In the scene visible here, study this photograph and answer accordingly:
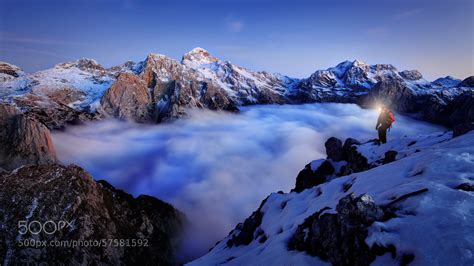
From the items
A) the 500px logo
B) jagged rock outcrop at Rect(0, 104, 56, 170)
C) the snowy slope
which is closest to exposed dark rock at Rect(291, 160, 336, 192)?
the snowy slope

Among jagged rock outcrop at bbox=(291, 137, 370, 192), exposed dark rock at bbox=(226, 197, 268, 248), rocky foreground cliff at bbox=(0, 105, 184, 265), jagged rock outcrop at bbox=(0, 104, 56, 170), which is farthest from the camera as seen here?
jagged rock outcrop at bbox=(0, 104, 56, 170)

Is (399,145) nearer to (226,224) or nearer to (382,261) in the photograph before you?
(382,261)

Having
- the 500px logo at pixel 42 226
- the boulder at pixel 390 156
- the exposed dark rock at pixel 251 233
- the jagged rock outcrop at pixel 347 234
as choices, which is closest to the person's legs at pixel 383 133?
the boulder at pixel 390 156

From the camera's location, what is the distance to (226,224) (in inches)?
7662

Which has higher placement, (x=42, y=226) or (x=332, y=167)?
(x=332, y=167)

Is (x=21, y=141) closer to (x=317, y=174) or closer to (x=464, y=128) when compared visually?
(x=317, y=174)

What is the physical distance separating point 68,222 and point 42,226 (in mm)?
6838

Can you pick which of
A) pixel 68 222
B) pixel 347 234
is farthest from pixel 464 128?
pixel 68 222

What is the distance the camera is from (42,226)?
84250 mm

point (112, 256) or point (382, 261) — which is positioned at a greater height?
point (382, 261)

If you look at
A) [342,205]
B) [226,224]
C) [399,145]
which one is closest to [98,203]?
[399,145]

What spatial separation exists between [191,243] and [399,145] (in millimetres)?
128293

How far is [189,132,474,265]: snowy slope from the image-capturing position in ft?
38.9

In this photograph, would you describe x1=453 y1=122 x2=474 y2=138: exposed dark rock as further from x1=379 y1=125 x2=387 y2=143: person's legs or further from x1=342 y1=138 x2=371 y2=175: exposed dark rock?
x1=342 y1=138 x2=371 y2=175: exposed dark rock
